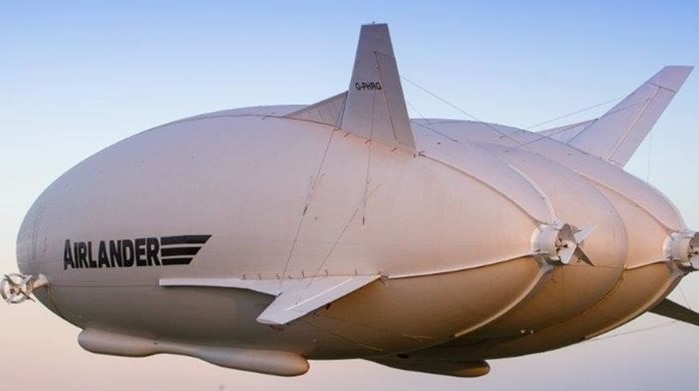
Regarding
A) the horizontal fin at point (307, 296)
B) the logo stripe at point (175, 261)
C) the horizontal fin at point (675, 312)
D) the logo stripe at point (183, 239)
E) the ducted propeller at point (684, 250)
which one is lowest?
the horizontal fin at point (307, 296)

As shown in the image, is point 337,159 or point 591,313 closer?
point 337,159

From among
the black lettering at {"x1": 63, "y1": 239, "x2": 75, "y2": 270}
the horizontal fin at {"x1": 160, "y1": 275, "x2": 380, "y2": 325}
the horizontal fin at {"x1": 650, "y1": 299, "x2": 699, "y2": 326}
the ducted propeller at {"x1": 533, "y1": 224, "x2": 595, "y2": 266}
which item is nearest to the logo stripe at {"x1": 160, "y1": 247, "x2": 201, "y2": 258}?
the horizontal fin at {"x1": 160, "y1": 275, "x2": 380, "y2": 325}

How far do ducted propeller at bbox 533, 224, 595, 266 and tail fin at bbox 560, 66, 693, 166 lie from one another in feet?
25.9

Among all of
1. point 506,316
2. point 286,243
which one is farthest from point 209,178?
point 506,316

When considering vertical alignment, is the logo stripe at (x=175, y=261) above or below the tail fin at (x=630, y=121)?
below

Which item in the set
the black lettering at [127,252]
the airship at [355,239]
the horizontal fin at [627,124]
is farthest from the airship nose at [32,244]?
the horizontal fin at [627,124]

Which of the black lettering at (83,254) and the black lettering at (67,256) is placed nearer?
the black lettering at (83,254)

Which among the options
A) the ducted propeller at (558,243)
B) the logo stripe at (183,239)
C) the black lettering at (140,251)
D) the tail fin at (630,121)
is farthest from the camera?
the tail fin at (630,121)

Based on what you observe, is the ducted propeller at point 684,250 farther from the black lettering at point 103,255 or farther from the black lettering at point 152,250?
the black lettering at point 103,255

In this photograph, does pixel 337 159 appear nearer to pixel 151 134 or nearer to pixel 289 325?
pixel 289 325

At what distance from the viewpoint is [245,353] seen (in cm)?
2930

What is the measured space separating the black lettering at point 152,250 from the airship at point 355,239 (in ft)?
0.09

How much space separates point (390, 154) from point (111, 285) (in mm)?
7356

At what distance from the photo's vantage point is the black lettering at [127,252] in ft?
97.2
